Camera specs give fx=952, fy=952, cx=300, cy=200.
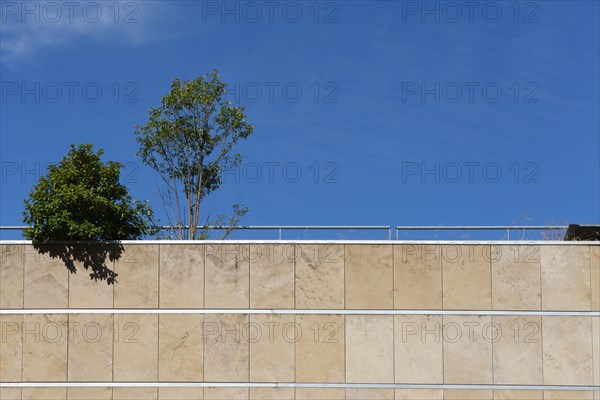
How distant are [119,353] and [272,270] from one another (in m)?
5.36

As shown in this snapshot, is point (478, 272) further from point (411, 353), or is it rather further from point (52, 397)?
point (52, 397)

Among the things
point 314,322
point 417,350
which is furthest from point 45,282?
point 417,350

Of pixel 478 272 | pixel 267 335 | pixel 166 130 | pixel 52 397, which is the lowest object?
pixel 52 397

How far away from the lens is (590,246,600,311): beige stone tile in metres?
29.2

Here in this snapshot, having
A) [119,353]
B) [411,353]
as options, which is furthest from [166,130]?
[411,353]

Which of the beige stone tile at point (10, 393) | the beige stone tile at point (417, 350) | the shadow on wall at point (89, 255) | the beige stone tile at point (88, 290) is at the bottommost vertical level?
the beige stone tile at point (10, 393)

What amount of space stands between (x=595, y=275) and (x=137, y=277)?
559 inches

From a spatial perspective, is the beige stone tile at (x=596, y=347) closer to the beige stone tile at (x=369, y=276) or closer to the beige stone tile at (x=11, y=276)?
the beige stone tile at (x=369, y=276)

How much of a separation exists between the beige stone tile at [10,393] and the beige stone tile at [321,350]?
863 centimetres

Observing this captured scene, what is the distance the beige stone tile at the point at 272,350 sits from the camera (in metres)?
29.0

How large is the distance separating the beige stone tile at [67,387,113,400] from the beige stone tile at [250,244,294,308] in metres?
5.19

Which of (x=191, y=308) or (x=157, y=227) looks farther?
(x=157, y=227)

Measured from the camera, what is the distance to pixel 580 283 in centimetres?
2934

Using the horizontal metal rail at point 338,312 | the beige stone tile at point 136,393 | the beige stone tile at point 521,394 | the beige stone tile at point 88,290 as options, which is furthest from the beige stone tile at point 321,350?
the beige stone tile at point 88,290
